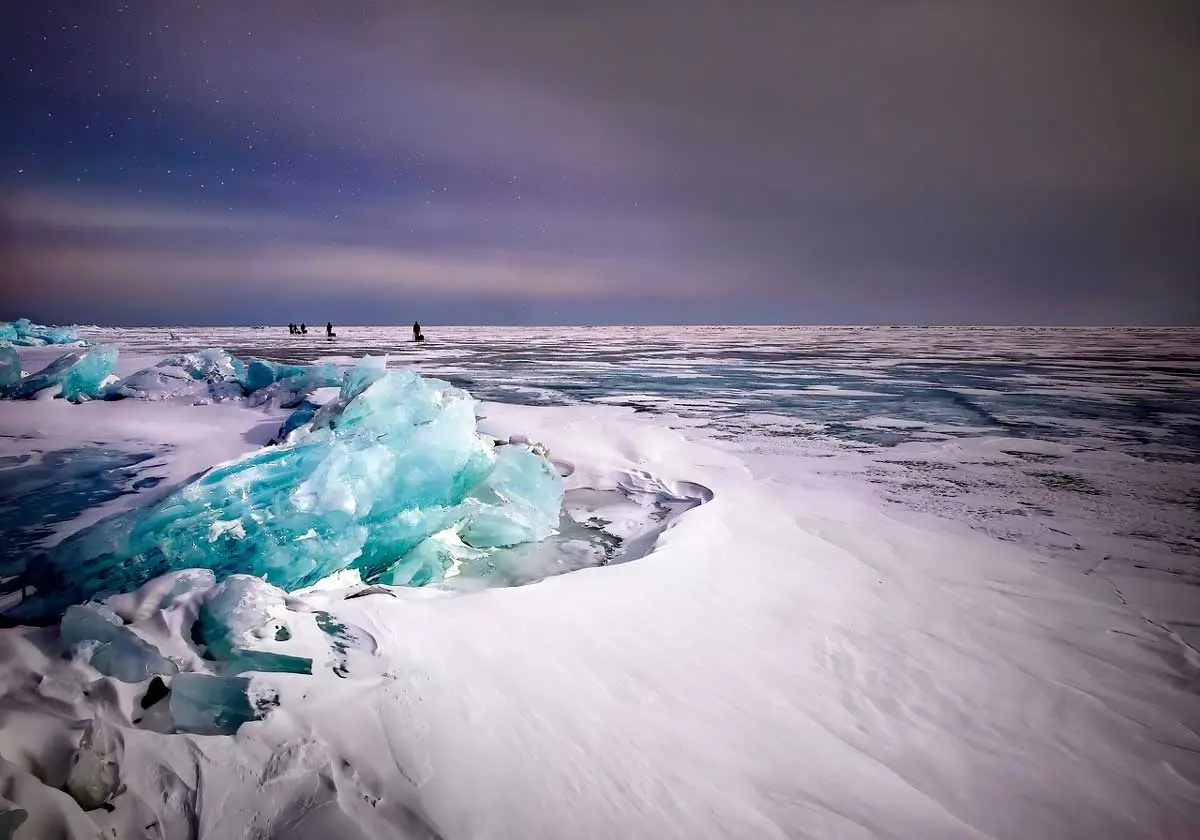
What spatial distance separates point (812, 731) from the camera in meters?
2.01

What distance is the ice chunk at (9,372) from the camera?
28.9 ft

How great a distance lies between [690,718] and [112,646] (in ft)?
6.62

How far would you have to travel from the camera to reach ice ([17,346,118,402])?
8.91m

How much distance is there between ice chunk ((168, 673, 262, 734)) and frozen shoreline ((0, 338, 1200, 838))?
7cm

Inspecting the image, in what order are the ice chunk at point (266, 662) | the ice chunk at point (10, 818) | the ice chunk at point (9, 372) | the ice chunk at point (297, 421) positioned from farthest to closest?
the ice chunk at point (9, 372) → the ice chunk at point (297, 421) → the ice chunk at point (266, 662) → the ice chunk at point (10, 818)

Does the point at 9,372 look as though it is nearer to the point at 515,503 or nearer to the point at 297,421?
the point at 297,421

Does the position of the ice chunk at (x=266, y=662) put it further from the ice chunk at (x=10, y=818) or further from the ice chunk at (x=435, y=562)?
the ice chunk at (x=435, y=562)

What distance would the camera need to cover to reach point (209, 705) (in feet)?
5.61

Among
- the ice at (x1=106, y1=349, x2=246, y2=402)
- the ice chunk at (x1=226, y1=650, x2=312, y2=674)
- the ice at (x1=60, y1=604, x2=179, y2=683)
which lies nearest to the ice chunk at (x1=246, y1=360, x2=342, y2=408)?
the ice at (x1=106, y1=349, x2=246, y2=402)

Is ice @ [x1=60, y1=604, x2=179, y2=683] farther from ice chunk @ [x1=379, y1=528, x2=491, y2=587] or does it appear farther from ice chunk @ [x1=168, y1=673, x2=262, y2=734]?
ice chunk @ [x1=379, y1=528, x2=491, y2=587]

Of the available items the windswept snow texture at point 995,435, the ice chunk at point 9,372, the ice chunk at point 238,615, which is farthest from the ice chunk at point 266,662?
the ice chunk at point 9,372

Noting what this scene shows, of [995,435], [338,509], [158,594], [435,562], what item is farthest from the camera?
[995,435]

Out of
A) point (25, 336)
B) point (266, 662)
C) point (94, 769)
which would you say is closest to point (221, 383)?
point (266, 662)

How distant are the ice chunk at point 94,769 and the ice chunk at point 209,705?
Result: 159 mm
